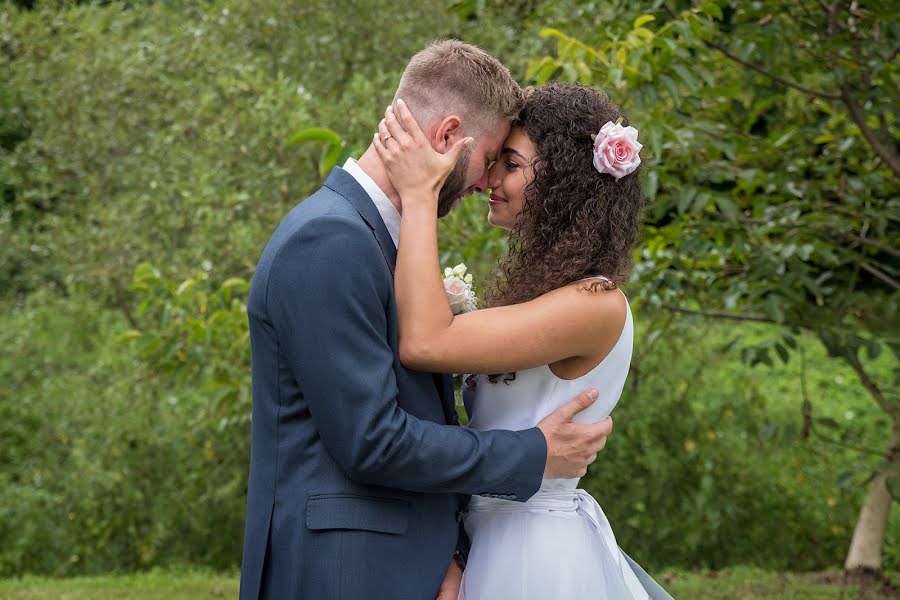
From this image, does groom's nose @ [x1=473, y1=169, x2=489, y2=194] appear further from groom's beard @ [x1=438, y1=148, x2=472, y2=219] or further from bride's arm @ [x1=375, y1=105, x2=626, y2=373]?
bride's arm @ [x1=375, y1=105, x2=626, y2=373]

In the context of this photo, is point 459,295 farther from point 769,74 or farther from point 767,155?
point 767,155

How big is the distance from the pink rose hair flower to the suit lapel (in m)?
0.50

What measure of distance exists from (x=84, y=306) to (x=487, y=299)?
7673mm

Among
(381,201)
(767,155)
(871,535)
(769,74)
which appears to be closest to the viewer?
(381,201)

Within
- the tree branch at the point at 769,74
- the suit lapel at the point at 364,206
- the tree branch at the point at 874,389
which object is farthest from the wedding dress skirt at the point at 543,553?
the tree branch at the point at 874,389

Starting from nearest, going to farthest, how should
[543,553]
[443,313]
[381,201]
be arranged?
[443,313], [381,201], [543,553]

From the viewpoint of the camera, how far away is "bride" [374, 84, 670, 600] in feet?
7.39

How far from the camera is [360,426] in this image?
199cm

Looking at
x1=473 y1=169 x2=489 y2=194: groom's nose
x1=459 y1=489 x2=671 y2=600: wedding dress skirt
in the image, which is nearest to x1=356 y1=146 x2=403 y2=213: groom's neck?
x1=473 y1=169 x2=489 y2=194: groom's nose

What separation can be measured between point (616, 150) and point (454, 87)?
0.38m

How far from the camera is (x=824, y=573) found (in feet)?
21.2

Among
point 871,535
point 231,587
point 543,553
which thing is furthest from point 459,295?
point 871,535

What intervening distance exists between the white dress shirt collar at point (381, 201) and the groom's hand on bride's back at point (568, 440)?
19.7 inches

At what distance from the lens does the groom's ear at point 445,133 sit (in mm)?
2277
